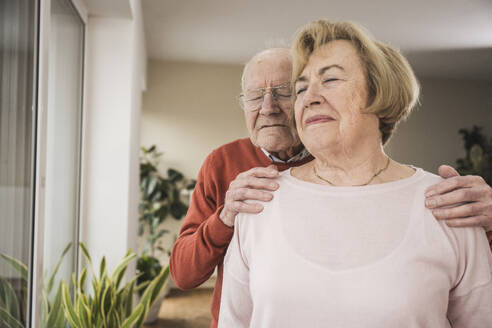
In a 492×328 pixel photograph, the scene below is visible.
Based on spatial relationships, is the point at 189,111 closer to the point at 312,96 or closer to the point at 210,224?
the point at 210,224

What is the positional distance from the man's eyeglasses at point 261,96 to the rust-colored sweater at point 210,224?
0.48ft

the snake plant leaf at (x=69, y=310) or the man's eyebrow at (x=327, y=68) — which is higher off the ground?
the man's eyebrow at (x=327, y=68)

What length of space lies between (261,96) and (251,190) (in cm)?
35

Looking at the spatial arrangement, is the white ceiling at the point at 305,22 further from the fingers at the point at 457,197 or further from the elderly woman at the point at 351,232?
the fingers at the point at 457,197

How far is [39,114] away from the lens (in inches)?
65.5

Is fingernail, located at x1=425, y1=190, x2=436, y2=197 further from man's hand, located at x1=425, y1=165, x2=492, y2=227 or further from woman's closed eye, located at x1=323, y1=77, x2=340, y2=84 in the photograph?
woman's closed eye, located at x1=323, y1=77, x2=340, y2=84

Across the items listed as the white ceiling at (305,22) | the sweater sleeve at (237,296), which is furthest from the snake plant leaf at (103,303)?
the white ceiling at (305,22)

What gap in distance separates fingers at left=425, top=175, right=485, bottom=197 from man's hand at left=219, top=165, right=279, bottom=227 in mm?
316

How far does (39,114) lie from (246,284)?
1.24 m

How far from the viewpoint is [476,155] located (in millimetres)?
6172

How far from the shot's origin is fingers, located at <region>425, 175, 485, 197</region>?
2.56 ft

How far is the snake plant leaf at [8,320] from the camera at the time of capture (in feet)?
4.30

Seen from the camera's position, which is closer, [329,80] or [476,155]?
[329,80]

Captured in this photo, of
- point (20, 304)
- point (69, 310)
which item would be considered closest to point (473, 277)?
point (20, 304)
